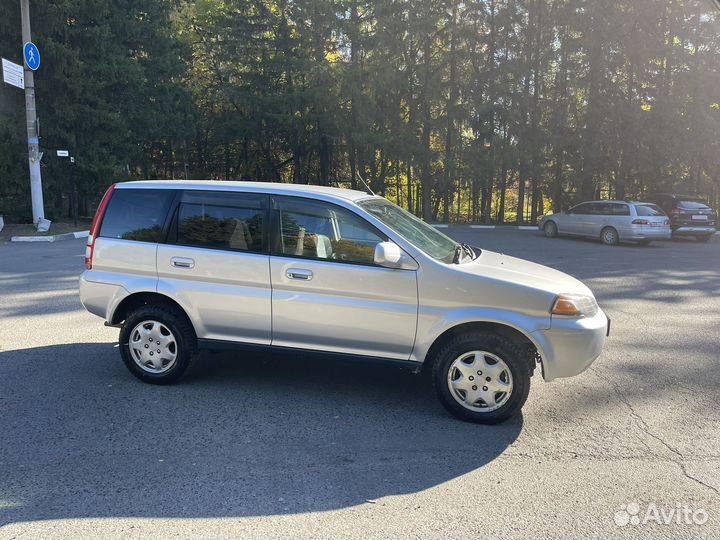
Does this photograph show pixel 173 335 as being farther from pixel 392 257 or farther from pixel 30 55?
pixel 30 55

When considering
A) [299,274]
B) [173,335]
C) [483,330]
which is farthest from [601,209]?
[173,335]

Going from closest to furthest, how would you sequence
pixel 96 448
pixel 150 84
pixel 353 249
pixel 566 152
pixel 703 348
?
pixel 96 448 < pixel 353 249 < pixel 703 348 < pixel 150 84 < pixel 566 152

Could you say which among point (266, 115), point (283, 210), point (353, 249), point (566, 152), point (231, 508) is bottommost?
point (231, 508)

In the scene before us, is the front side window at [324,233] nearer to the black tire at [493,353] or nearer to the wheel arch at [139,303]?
the black tire at [493,353]

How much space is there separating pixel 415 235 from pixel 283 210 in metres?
1.19

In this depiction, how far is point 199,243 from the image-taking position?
504 cm

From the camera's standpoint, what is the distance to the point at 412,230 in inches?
202

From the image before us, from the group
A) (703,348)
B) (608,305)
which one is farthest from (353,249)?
(608,305)

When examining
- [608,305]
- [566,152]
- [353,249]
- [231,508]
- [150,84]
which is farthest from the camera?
[566,152]

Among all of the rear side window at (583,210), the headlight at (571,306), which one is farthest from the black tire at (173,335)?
the rear side window at (583,210)

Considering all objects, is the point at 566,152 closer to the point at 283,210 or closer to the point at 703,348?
the point at 703,348

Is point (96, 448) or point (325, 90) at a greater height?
point (325, 90)

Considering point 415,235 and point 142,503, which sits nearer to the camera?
point 142,503

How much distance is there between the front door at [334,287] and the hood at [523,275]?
59 cm
